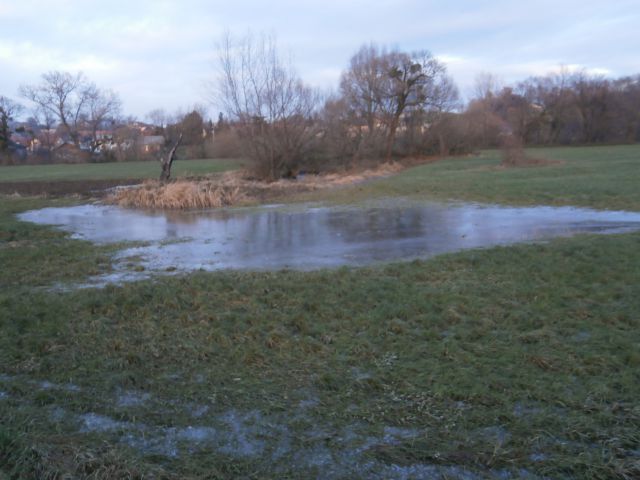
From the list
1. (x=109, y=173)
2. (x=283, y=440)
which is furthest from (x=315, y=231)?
(x=109, y=173)

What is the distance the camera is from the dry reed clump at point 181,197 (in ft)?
64.9

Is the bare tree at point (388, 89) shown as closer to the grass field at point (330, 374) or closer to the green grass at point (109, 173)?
the green grass at point (109, 173)

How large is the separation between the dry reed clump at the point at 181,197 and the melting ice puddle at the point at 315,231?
1683mm

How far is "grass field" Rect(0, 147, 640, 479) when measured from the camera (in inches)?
134

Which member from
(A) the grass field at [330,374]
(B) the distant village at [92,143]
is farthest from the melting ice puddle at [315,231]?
(B) the distant village at [92,143]

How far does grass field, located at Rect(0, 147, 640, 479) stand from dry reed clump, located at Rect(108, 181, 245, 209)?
38.2ft

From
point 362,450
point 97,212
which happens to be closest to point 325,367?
point 362,450

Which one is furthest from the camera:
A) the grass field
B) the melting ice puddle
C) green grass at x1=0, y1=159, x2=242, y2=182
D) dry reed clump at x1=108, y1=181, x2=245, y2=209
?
green grass at x1=0, y1=159, x2=242, y2=182

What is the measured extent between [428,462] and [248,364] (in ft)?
6.70

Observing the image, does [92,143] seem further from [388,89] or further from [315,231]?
[315,231]

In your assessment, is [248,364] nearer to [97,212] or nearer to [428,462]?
[428,462]

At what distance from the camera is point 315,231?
1283 cm

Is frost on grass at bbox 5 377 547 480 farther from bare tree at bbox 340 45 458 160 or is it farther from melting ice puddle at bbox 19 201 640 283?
bare tree at bbox 340 45 458 160

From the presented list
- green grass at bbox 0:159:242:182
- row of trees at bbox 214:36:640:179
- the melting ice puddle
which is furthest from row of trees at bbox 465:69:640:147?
the melting ice puddle
